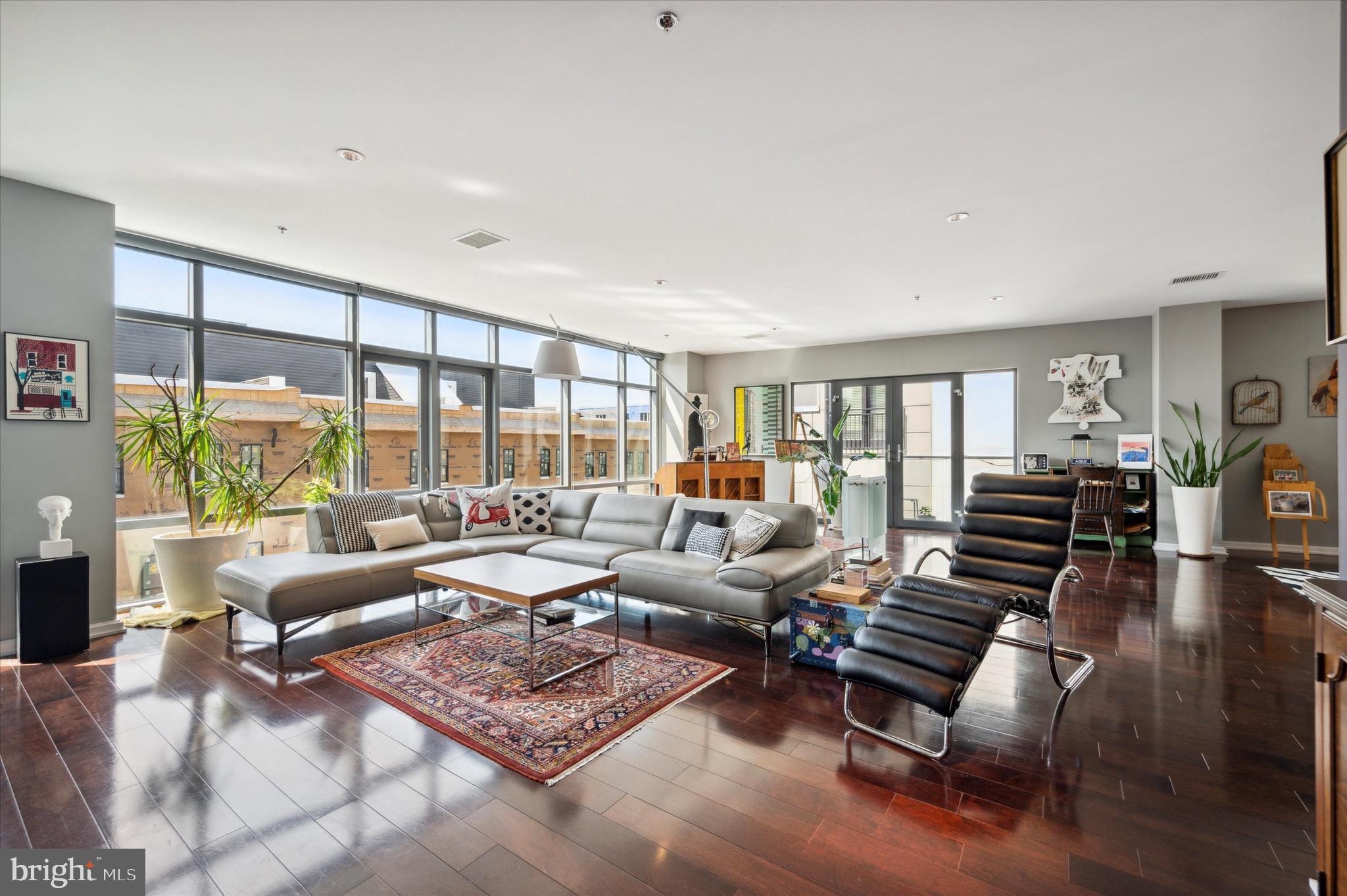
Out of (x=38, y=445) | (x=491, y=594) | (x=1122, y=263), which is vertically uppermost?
(x=1122, y=263)

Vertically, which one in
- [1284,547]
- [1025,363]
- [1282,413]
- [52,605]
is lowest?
[1284,547]

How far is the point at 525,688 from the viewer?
3037 millimetres

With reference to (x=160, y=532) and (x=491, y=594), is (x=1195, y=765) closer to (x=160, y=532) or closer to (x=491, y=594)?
(x=491, y=594)

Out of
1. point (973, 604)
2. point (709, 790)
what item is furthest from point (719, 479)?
point (709, 790)

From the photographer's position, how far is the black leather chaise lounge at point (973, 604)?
2404mm

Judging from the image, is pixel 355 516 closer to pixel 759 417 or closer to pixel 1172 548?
pixel 759 417

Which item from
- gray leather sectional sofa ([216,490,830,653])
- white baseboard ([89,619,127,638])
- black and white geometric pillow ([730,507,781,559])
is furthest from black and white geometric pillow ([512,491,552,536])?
white baseboard ([89,619,127,638])

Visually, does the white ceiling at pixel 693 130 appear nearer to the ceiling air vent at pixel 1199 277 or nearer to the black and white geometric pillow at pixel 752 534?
the ceiling air vent at pixel 1199 277

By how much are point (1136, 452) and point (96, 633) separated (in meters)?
9.80

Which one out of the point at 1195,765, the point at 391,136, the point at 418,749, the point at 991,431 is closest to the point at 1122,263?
the point at 991,431

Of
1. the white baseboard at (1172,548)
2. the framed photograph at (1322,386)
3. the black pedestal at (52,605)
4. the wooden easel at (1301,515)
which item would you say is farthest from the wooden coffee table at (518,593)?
the framed photograph at (1322,386)

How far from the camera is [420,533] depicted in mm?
4785

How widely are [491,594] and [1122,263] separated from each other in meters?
5.75

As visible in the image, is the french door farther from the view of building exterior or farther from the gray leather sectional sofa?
the gray leather sectional sofa
